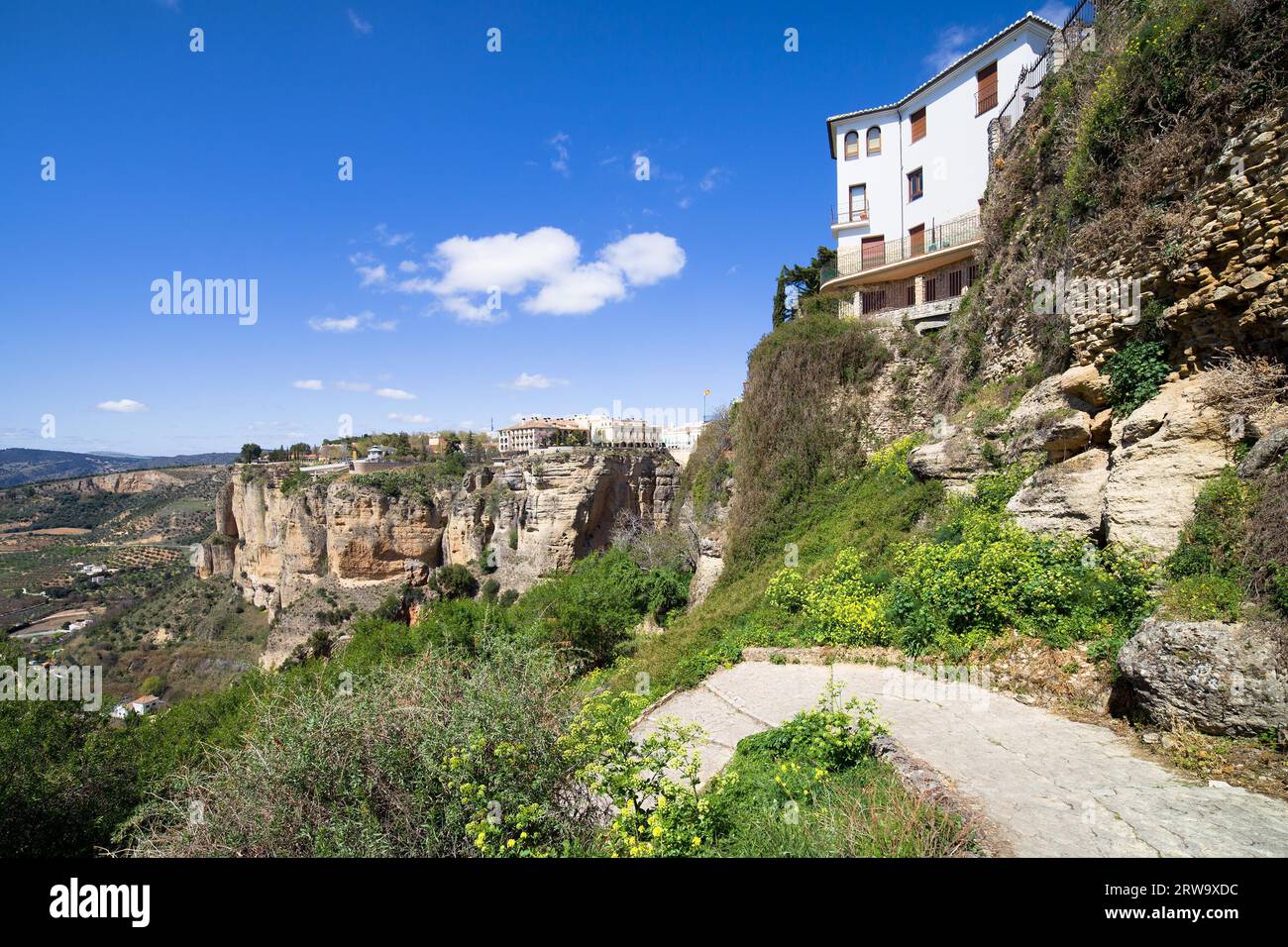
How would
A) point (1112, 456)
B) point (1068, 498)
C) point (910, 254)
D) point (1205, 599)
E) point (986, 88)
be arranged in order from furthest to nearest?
point (910, 254) < point (986, 88) < point (1068, 498) < point (1112, 456) < point (1205, 599)

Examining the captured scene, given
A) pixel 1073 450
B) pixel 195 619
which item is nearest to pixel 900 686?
pixel 1073 450

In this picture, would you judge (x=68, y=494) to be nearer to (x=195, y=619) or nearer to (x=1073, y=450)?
(x=195, y=619)

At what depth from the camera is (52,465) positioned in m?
111

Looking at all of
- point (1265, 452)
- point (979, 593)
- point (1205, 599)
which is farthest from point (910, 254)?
point (1205, 599)

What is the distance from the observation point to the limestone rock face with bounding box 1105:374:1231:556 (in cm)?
582

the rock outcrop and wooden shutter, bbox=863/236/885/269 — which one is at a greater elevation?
wooden shutter, bbox=863/236/885/269

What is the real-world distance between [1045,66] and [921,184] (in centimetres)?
527

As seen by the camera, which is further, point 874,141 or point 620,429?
point 620,429

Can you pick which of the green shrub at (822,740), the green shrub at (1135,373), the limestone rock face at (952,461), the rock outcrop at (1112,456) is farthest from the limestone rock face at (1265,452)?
the green shrub at (822,740)

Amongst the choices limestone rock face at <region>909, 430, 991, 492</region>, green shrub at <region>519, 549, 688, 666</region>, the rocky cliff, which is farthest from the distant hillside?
limestone rock face at <region>909, 430, 991, 492</region>

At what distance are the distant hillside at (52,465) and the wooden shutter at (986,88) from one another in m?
117

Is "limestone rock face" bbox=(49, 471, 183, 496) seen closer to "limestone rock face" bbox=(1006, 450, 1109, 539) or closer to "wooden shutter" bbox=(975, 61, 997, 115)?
"wooden shutter" bbox=(975, 61, 997, 115)

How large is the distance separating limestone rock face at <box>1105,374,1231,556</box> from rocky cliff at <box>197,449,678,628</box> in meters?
28.6

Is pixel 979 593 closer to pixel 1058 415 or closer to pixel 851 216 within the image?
pixel 1058 415
